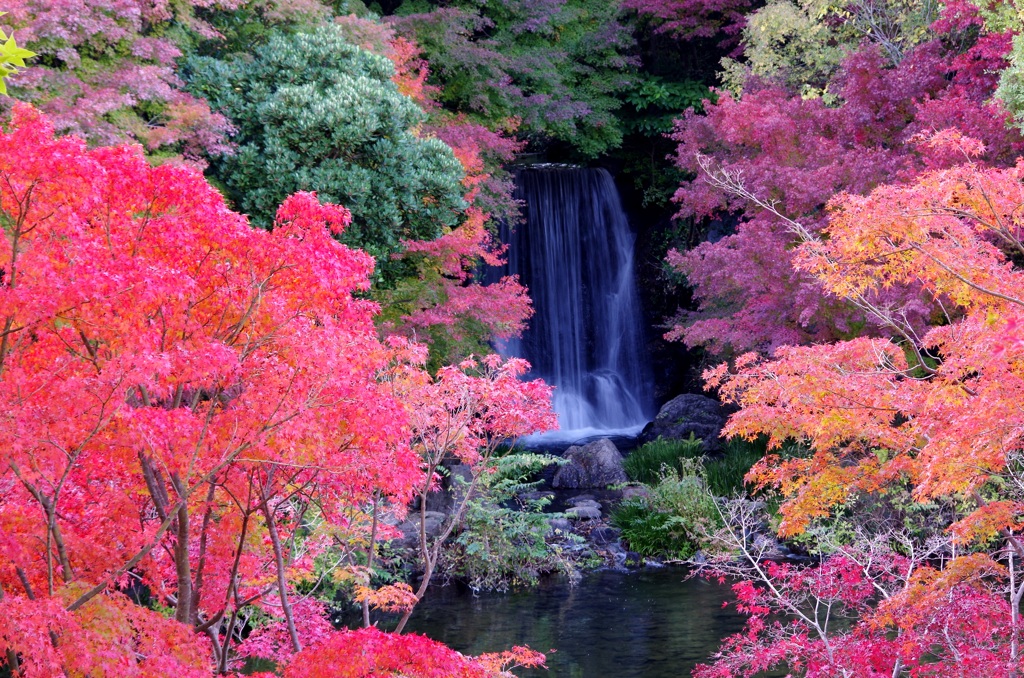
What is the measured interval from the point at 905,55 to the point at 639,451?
22.9 ft

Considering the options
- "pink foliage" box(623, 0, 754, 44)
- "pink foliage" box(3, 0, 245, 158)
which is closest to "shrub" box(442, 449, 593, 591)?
"pink foliage" box(3, 0, 245, 158)

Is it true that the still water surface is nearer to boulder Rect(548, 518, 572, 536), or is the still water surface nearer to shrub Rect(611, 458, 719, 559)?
shrub Rect(611, 458, 719, 559)

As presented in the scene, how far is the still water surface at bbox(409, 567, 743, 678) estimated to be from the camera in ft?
29.3

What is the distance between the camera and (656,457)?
15469mm

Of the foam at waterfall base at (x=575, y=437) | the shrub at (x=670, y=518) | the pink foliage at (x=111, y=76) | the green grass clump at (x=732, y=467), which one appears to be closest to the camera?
the pink foliage at (x=111, y=76)

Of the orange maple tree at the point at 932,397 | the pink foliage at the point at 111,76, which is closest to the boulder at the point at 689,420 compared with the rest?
the orange maple tree at the point at 932,397

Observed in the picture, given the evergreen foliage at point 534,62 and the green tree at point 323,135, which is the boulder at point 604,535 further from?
the evergreen foliage at point 534,62

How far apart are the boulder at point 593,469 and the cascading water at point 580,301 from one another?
3419 millimetres

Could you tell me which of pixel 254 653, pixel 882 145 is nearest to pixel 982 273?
pixel 254 653

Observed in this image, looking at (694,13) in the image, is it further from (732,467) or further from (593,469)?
(732,467)

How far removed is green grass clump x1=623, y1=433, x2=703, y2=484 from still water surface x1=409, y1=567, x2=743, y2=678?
3.33 meters

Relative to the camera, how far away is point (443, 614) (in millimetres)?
10422

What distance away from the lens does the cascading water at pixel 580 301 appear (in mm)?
19719

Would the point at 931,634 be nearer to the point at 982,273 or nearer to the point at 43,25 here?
the point at 982,273
